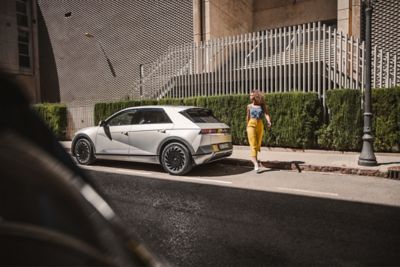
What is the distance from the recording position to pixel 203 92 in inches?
538

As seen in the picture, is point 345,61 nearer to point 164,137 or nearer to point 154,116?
point 154,116

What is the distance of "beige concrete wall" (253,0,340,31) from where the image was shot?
17.7 m

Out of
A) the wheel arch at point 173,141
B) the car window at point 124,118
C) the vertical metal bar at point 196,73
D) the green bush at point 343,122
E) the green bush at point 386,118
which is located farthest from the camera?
the vertical metal bar at point 196,73

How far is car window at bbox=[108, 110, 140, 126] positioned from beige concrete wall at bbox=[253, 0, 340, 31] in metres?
13.6

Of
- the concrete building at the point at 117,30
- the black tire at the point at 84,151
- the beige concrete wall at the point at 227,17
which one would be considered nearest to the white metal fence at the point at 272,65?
the concrete building at the point at 117,30

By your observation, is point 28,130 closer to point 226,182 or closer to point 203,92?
point 226,182

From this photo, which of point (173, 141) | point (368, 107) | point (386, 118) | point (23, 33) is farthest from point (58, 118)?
point (386, 118)

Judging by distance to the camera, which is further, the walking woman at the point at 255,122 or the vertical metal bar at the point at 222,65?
the vertical metal bar at the point at 222,65

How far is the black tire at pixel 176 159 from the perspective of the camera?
289 inches

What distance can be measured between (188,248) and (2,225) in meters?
2.85

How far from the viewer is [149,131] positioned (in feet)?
25.7

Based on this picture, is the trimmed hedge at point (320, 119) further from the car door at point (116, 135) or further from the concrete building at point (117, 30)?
the concrete building at point (117, 30)

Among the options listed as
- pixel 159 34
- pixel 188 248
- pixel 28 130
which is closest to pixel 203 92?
pixel 159 34

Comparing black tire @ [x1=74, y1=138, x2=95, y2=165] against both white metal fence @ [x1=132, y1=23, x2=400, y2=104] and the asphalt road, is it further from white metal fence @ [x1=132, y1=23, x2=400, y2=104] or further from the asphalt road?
white metal fence @ [x1=132, y1=23, x2=400, y2=104]
